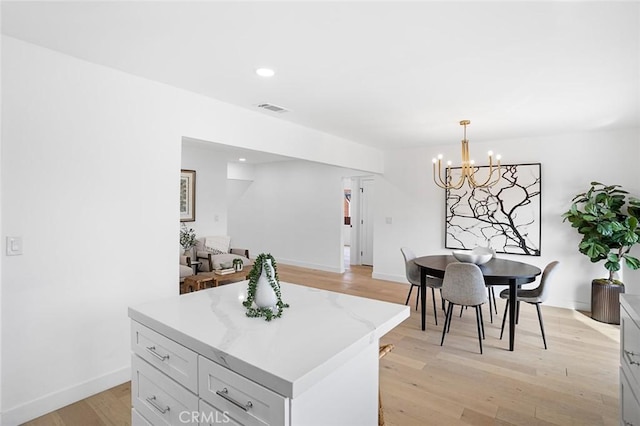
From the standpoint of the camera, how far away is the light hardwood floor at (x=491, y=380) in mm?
2271

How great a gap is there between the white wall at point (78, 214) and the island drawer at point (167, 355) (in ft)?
3.54

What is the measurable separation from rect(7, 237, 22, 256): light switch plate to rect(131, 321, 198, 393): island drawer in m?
1.10

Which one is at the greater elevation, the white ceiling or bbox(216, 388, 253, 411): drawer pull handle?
the white ceiling

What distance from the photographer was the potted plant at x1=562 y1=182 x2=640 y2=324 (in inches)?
154

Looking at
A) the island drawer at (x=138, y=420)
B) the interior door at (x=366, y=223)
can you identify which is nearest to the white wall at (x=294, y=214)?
the interior door at (x=366, y=223)

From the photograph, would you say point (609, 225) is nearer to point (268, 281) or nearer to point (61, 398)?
point (268, 281)

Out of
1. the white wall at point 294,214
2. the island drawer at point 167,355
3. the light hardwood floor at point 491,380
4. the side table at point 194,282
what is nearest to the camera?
the island drawer at point 167,355

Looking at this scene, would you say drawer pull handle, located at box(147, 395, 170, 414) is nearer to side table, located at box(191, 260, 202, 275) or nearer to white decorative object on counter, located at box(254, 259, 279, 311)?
white decorative object on counter, located at box(254, 259, 279, 311)

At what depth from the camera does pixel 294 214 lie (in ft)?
25.4

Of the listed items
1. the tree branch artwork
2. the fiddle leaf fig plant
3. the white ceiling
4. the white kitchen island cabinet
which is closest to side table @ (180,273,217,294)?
the white ceiling

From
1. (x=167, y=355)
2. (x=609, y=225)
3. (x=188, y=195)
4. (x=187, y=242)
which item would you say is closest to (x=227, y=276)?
(x=187, y=242)

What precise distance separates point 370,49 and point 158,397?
220 centimetres

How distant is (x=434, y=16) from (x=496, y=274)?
8.14ft

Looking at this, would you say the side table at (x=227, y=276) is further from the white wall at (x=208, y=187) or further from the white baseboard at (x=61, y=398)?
the white baseboard at (x=61, y=398)
